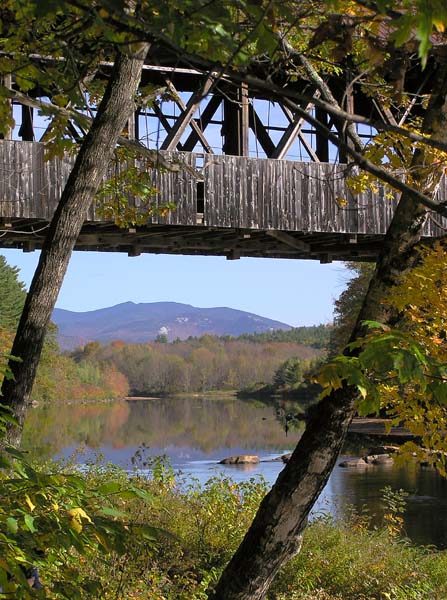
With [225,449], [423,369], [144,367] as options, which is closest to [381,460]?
[225,449]

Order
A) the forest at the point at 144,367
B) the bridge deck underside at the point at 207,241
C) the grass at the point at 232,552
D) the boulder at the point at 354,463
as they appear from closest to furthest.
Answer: the grass at the point at 232,552 < the bridge deck underside at the point at 207,241 < the boulder at the point at 354,463 < the forest at the point at 144,367

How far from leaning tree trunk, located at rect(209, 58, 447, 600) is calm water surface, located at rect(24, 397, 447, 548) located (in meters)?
5.01

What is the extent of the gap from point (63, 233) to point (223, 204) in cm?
977

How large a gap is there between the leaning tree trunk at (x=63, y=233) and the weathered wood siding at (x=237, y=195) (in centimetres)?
844

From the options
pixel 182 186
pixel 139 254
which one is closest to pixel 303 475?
pixel 182 186

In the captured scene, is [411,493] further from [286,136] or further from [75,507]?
[75,507]

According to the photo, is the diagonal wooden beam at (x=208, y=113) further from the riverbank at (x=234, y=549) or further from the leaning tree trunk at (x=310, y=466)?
the leaning tree trunk at (x=310, y=466)

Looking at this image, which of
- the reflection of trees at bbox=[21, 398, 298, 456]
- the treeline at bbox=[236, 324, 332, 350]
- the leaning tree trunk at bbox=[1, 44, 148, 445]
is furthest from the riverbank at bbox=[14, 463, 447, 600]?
the treeline at bbox=[236, 324, 332, 350]

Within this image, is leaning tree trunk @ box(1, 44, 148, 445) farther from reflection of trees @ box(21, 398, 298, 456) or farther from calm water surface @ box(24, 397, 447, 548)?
reflection of trees @ box(21, 398, 298, 456)

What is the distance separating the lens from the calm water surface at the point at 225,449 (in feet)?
44.1

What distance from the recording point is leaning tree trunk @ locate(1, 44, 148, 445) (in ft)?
16.1

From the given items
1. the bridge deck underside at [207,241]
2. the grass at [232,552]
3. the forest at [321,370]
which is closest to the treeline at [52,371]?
the bridge deck underside at [207,241]

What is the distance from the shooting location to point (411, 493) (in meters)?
15.2

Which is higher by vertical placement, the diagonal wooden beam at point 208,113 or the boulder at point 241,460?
the diagonal wooden beam at point 208,113
